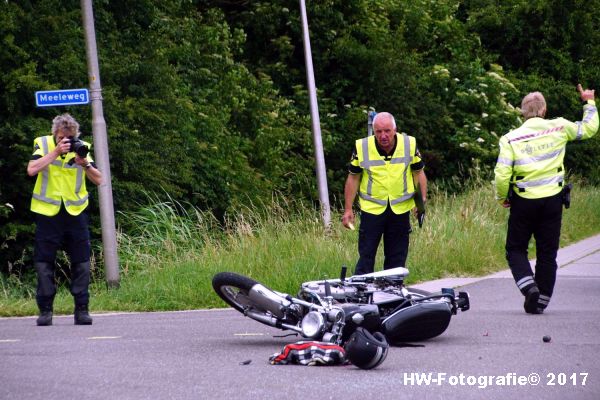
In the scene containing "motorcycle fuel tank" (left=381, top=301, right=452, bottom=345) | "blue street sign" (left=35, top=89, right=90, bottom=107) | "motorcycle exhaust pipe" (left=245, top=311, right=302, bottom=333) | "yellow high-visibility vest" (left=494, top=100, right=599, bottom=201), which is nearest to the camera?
"motorcycle exhaust pipe" (left=245, top=311, right=302, bottom=333)

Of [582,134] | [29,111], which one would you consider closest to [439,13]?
[29,111]

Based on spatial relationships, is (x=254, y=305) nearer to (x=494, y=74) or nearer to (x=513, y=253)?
(x=513, y=253)

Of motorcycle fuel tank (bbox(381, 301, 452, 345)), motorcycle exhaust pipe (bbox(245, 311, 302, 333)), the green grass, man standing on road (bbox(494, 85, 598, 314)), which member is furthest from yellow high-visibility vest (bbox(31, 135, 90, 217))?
man standing on road (bbox(494, 85, 598, 314))

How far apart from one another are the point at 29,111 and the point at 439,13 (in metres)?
20.6

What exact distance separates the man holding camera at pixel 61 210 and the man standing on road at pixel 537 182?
3.56 m

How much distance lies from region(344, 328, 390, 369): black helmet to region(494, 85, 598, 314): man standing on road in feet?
11.3

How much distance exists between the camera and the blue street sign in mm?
13125

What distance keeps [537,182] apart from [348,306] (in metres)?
2.99

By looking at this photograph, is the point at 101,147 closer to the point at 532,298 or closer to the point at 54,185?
the point at 54,185

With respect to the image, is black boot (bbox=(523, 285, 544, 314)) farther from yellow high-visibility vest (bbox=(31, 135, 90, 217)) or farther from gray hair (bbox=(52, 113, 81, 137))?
gray hair (bbox=(52, 113, 81, 137))

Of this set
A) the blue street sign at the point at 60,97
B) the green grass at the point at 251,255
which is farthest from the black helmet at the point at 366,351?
the blue street sign at the point at 60,97

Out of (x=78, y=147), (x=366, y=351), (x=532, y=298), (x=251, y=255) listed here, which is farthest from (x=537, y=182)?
(x=251, y=255)

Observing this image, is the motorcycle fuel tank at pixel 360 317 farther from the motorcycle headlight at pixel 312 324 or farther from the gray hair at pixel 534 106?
the gray hair at pixel 534 106

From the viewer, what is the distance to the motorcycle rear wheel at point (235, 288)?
8.91m
